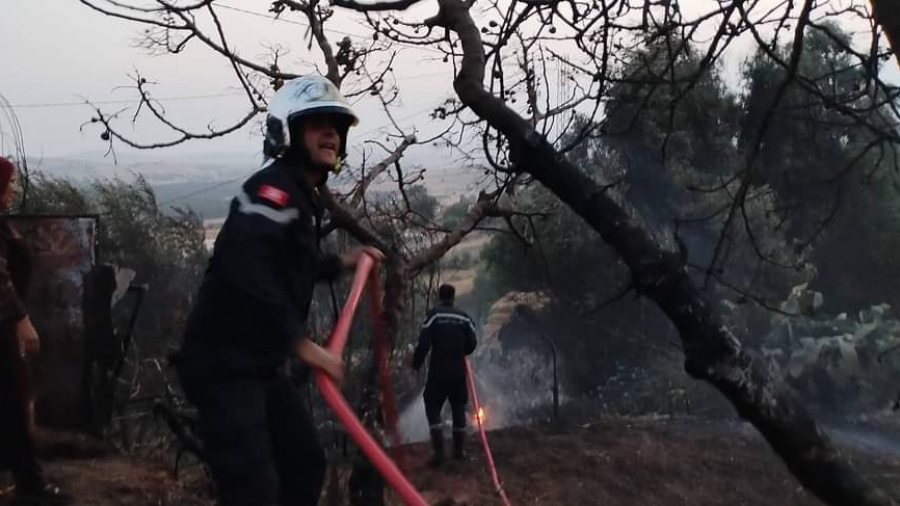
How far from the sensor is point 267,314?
2895 mm

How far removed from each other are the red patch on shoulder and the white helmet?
245mm

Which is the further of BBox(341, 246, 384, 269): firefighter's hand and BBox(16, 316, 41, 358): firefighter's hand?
BBox(16, 316, 41, 358): firefighter's hand

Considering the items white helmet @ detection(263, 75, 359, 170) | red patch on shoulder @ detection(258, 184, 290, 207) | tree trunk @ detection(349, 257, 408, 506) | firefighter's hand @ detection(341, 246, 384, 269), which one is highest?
white helmet @ detection(263, 75, 359, 170)

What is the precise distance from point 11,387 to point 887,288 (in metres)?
16.6

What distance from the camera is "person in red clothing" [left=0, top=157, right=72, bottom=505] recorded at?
14.6 feet

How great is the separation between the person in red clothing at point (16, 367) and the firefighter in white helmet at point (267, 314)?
1.82 metres

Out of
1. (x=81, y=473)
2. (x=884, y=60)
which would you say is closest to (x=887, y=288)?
(x=884, y=60)

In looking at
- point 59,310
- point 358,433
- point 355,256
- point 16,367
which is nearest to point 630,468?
point 59,310

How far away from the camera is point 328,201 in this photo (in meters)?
5.79

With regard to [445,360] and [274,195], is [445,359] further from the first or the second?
[274,195]

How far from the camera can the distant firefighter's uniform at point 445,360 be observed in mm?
9578

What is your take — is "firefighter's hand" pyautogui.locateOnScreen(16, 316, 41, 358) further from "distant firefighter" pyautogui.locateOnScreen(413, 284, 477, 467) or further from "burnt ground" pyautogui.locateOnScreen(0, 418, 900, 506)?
"distant firefighter" pyautogui.locateOnScreen(413, 284, 477, 467)

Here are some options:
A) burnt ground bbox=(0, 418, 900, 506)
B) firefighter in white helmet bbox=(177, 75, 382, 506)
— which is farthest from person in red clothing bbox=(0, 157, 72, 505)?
burnt ground bbox=(0, 418, 900, 506)

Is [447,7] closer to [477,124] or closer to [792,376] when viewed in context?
[477,124]
